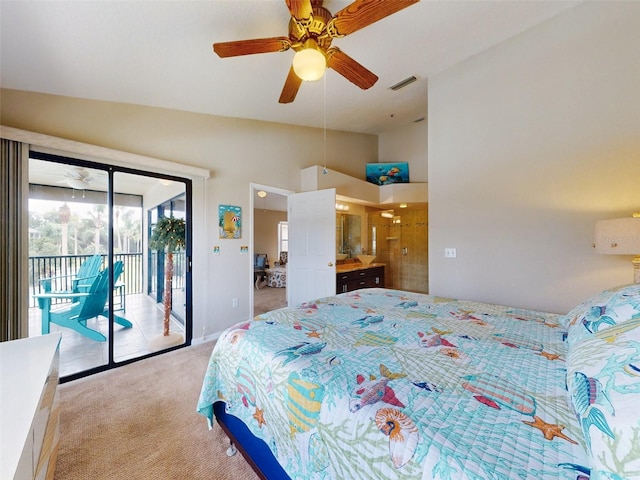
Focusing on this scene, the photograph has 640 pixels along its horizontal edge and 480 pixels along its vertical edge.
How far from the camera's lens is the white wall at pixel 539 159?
6.57ft

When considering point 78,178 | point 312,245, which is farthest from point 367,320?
point 78,178

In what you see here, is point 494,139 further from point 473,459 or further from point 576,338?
point 473,459

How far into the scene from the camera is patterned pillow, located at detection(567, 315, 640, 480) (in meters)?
0.50

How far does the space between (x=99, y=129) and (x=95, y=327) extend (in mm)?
1995

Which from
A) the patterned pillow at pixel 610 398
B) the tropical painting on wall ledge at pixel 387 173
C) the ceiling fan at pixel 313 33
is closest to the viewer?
the patterned pillow at pixel 610 398

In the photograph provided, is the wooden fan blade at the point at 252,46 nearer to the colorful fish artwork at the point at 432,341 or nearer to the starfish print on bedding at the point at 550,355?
the colorful fish artwork at the point at 432,341

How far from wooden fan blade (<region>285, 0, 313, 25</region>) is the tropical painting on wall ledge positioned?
3.80 metres

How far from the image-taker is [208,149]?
126 inches

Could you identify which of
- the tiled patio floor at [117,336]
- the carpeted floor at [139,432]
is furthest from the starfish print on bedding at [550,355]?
the tiled patio floor at [117,336]

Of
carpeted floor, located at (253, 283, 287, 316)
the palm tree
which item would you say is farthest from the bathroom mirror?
the palm tree

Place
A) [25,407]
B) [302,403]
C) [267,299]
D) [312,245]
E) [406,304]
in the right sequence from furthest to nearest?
[267,299], [312,245], [406,304], [302,403], [25,407]

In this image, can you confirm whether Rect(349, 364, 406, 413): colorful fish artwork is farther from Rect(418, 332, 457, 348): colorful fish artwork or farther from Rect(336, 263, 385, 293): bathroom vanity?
Rect(336, 263, 385, 293): bathroom vanity

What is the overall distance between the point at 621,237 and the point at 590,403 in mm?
1687

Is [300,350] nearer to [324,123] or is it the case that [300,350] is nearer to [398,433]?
[398,433]
